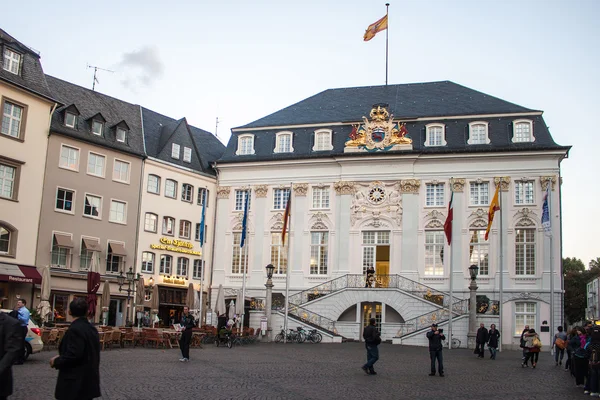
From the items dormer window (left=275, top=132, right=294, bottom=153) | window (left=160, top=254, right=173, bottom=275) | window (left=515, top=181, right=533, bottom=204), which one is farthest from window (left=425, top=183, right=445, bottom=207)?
window (left=160, top=254, right=173, bottom=275)

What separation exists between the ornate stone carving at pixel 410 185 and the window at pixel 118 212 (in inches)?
689

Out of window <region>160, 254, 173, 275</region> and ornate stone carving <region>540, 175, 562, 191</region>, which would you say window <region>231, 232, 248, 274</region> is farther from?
ornate stone carving <region>540, 175, 562, 191</region>

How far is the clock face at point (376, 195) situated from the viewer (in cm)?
4906

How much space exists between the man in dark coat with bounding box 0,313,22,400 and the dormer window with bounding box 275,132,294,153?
43272mm

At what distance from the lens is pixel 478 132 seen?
48.1 m

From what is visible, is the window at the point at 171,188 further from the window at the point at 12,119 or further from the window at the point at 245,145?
the window at the point at 12,119

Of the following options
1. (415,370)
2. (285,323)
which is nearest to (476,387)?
(415,370)

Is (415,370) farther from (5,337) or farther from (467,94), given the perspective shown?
(467,94)

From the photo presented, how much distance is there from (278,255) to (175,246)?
6833mm

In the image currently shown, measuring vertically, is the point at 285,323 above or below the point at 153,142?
below

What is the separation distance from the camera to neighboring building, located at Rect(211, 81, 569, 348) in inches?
1786

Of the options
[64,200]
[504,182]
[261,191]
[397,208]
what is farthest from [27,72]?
[504,182]

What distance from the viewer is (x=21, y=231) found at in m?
40.4

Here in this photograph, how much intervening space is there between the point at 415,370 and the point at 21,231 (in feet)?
80.7
